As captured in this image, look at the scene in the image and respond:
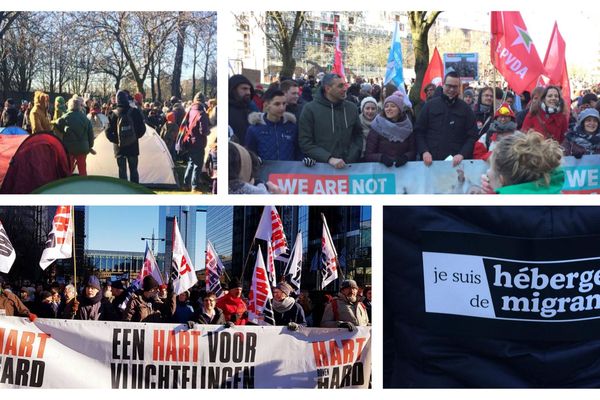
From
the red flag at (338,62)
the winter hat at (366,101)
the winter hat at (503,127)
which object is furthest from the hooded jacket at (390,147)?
the winter hat at (503,127)

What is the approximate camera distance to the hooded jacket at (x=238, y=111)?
7254mm

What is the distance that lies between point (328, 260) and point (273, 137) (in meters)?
1.17

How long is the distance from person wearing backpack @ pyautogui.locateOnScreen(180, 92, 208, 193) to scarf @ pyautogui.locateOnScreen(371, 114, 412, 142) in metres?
1.48

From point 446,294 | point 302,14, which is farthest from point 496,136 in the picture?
point 302,14

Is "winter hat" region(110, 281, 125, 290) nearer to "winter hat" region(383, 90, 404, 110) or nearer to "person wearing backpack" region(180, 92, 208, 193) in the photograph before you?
"person wearing backpack" region(180, 92, 208, 193)

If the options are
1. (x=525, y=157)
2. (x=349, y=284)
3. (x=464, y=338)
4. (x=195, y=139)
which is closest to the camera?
(x=525, y=157)

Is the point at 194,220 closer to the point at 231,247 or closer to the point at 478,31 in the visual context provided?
the point at 231,247

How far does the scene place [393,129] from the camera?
24.1 ft

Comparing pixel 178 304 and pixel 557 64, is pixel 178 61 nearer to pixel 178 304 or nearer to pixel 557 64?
pixel 178 304

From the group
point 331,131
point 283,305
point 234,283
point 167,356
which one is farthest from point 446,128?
point 167,356

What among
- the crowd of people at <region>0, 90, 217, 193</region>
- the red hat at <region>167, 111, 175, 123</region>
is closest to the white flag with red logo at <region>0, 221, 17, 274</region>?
the crowd of people at <region>0, 90, 217, 193</region>

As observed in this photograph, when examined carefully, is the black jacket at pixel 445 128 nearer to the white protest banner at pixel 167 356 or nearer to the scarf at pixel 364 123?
the scarf at pixel 364 123

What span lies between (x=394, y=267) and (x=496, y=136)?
1.42 m

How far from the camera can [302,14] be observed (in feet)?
23.7
